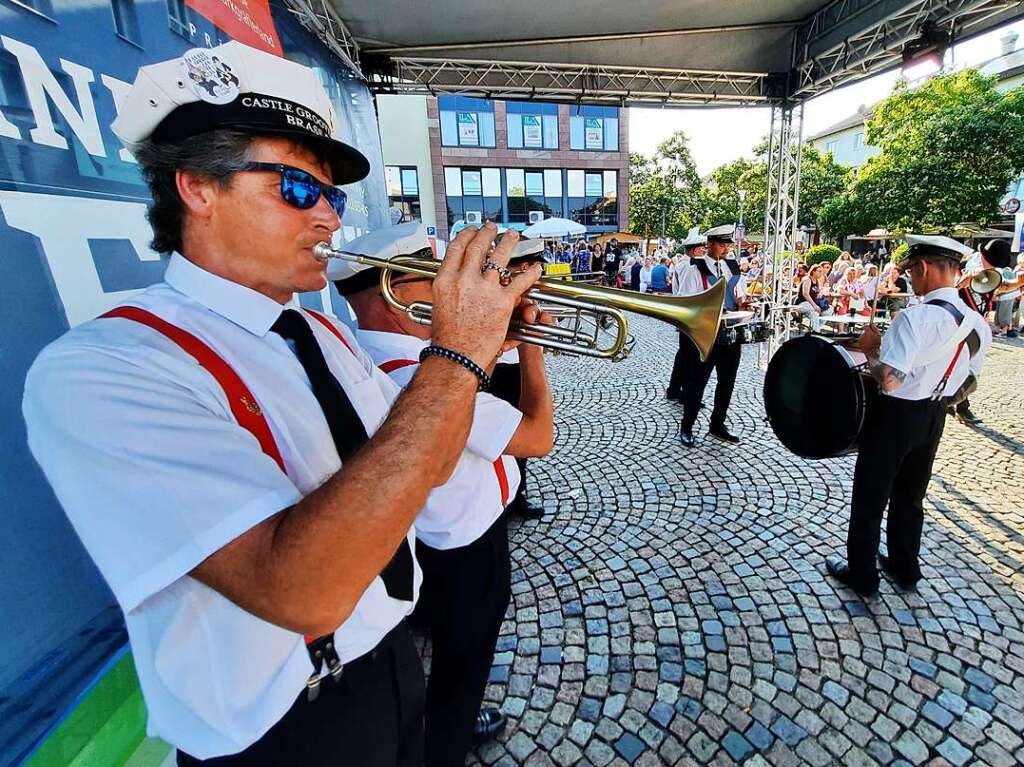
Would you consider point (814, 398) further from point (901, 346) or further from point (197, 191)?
point (197, 191)

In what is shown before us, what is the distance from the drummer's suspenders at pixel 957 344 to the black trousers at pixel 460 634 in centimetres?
276

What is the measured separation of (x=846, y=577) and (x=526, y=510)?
231cm

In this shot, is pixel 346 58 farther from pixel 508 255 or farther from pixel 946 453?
pixel 946 453

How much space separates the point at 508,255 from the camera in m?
1.09

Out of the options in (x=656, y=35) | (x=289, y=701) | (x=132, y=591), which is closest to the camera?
(x=132, y=591)

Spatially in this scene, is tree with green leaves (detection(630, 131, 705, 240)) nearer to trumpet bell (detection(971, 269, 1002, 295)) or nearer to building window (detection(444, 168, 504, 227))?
building window (detection(444, 168, 504, 227))

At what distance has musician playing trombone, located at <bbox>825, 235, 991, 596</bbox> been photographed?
2.67 meters

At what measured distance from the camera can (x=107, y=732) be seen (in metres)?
1.74

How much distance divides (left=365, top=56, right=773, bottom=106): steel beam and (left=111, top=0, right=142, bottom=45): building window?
16.6ft

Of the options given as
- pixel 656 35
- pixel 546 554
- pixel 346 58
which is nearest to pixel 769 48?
pixel 656 35

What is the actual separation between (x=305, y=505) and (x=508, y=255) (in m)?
0.67

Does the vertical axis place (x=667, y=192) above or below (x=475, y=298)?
above

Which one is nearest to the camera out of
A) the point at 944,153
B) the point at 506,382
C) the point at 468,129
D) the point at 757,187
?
the point at 506,382

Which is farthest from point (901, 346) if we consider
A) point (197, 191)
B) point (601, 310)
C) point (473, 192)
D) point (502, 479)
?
point (473, 192)
